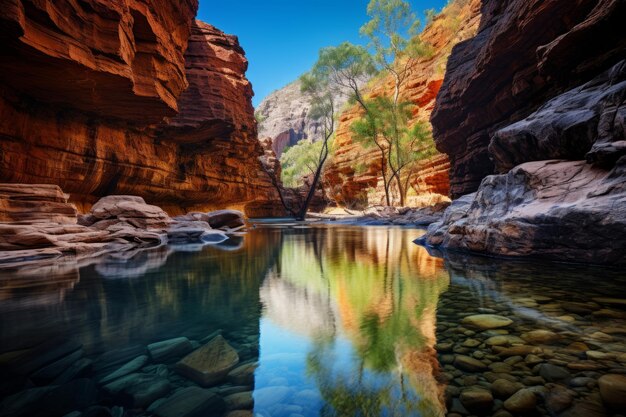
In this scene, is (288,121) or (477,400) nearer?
(477,400)

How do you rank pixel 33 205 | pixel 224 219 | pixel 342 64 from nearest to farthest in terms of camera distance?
1. pixel 33 205
2. pixel 224 219
3. pixel 342 64

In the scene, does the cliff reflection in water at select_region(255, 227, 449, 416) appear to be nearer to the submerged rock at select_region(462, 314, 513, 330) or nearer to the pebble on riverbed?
the pebble on riverbed

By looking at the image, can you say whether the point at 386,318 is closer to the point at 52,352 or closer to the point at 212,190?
the point at 52,352

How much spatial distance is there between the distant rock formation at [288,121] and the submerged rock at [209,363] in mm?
81350

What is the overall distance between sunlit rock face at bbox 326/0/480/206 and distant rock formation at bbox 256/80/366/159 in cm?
3815

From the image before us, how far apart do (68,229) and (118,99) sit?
22.3 feet

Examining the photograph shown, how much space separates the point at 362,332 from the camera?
2.78 m

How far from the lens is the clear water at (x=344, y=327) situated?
1.73 m

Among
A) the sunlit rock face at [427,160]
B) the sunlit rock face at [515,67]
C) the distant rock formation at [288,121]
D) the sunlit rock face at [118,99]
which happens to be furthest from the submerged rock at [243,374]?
the distant rock formation at [288,121]

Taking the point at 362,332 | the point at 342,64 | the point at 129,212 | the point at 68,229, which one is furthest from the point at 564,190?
the point at 342,64

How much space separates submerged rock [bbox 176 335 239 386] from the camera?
1.97 metres

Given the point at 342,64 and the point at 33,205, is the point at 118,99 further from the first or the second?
the point at 342,64

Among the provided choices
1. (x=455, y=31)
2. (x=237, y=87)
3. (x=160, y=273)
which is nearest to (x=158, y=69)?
(x=237, y=87)

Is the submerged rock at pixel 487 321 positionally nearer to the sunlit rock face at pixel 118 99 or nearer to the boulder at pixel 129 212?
the boulder at pixel 129 212
